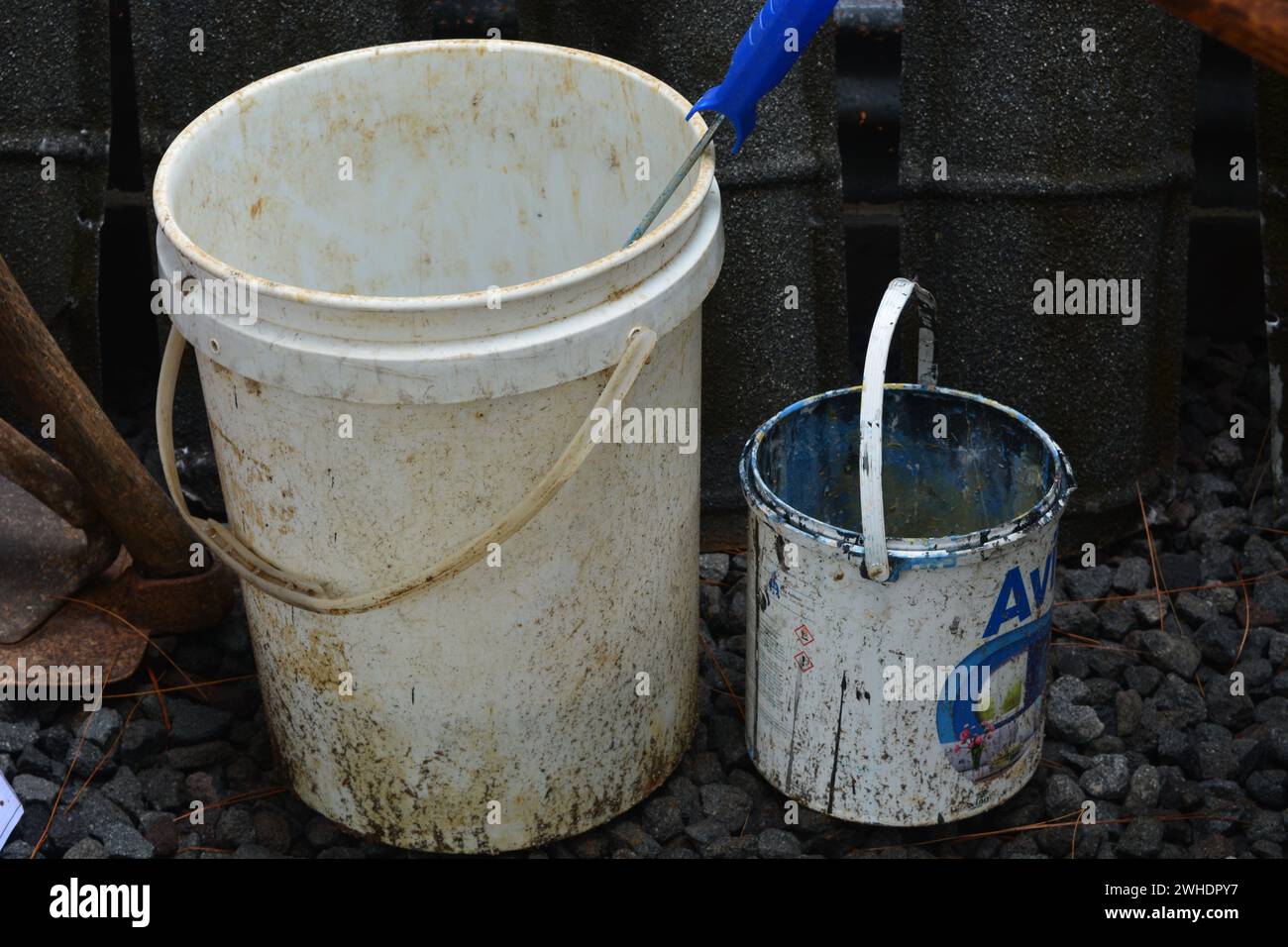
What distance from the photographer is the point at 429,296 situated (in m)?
2.20

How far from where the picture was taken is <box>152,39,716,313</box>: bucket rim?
1910mm

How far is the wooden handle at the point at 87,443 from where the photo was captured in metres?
2.45

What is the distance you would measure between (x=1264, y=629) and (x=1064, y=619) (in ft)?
1.08

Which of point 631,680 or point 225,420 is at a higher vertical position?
point 225,420

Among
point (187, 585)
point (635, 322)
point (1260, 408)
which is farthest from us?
point (1260, 408)

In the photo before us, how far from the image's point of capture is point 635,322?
2020mm

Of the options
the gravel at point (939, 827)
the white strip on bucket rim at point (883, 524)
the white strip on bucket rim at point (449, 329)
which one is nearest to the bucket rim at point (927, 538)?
the white strip on bucket rim at point (883, 524)

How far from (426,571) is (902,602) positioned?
2.11ft

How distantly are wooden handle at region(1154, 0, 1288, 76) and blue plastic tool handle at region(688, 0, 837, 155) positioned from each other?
1.83ft

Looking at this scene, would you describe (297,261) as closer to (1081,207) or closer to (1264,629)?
(1081,207)

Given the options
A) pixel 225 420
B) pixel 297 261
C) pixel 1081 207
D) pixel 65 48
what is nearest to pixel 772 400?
pixel 1081 207

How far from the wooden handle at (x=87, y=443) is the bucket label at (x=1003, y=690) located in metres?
1.26

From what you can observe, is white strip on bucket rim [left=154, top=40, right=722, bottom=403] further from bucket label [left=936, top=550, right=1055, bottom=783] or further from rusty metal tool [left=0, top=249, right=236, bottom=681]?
bucket label [left=936, top=550, right=1055, bottom=783]

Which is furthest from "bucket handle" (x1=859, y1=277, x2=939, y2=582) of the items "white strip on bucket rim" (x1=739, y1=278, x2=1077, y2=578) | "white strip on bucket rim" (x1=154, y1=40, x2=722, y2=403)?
"white strip on bucket rim" (x1=154, y1=40, x2=722, y2=403)
